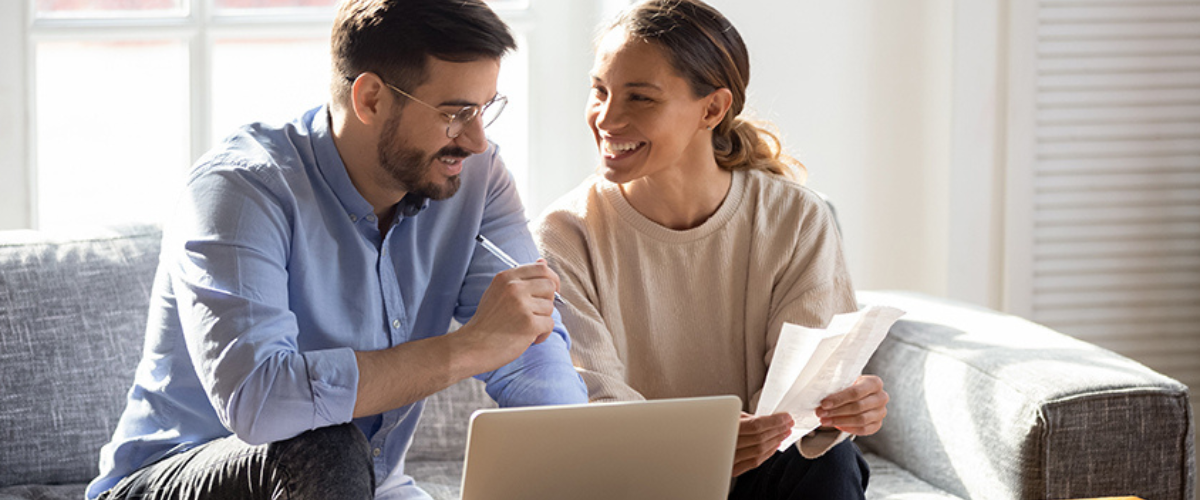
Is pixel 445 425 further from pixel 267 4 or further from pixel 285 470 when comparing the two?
pixel 267 4

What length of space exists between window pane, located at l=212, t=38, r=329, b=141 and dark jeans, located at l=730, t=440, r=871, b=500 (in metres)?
1.48

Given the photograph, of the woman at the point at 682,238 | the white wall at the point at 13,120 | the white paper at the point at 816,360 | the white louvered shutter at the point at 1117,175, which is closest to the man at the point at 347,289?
the woman at the point at 682,238

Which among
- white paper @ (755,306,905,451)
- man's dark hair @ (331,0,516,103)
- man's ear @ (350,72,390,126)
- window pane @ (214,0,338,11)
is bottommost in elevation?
white paper @ (755,306,905,451)

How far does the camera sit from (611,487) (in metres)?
1.26

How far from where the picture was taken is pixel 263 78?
2.73m

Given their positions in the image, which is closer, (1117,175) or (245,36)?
(245,36)

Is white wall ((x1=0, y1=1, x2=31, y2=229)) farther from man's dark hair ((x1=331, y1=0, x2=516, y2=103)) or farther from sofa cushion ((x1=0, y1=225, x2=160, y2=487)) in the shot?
man's dark hair ((x1=331, y1=0, x2=516, y2=103))

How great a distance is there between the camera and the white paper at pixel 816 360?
1429 millimetres

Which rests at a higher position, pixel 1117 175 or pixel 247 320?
pixel 1117 175

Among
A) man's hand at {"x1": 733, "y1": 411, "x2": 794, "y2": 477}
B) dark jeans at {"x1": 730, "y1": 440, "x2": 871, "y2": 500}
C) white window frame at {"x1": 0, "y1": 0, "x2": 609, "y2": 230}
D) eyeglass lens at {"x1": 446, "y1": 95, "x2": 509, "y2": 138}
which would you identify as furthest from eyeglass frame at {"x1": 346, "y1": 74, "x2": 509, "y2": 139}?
white window frame at {"x1": 0, "y1": 0, "x2": 609, "y2": 230}

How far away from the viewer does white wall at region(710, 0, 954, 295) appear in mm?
2666

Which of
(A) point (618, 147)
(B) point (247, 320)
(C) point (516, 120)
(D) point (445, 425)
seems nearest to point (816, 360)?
(A) point (618, 147)

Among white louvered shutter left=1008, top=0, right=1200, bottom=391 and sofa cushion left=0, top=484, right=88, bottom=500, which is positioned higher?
white louvered shutter left=1008, top=0, right=1200, bottom=391

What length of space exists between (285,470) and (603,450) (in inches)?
13.6
